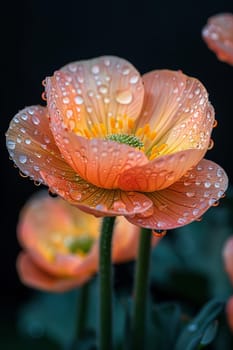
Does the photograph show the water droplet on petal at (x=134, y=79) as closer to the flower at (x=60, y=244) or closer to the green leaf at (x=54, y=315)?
the flower at (x=60, y=244)

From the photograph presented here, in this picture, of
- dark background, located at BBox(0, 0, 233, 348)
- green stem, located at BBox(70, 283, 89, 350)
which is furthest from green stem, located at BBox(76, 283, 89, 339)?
dark background, located at BBox(0, 0, 233, 348)

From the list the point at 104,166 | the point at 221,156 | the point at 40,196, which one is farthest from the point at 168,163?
the point at 221,156

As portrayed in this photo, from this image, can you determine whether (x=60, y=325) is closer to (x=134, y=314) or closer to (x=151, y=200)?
(x=134, y=314)

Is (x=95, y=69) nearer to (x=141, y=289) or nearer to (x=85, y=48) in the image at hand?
(x=141, y=289)

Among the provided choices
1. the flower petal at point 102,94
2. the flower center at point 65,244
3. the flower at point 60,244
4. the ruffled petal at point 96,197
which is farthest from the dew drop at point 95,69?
the flower center at point 65,244

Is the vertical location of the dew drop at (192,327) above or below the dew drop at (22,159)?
below

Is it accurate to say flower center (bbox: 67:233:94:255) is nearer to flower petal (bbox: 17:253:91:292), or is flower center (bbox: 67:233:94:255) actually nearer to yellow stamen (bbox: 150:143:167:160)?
flower petal (bbox: 17:253:91:292)

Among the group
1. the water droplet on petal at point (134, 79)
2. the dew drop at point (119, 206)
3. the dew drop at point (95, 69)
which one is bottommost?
the dew drop at point (119, 206)
